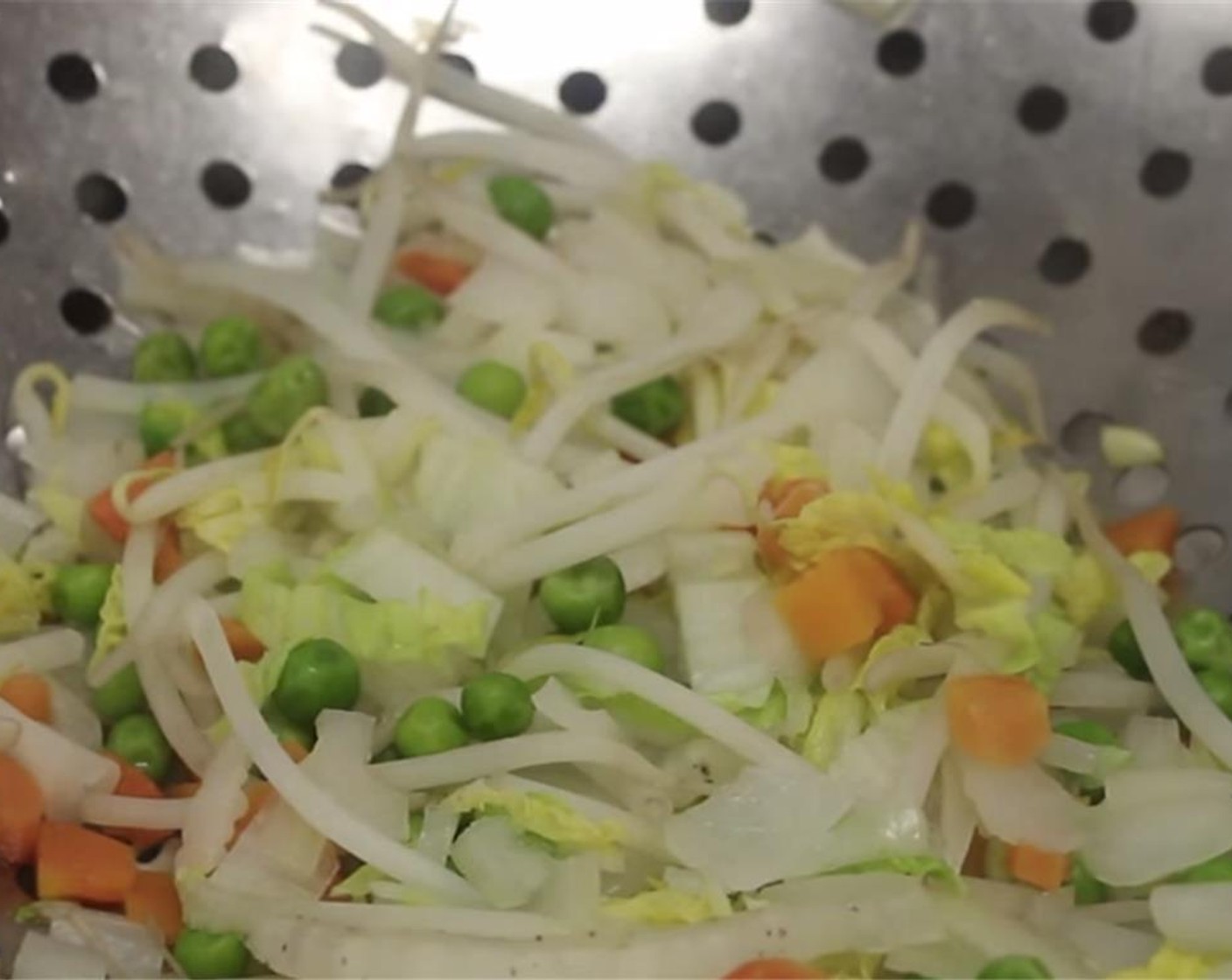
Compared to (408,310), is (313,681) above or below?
below

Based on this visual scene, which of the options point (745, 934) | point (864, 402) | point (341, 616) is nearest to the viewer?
point (745, 934)

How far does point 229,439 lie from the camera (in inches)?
59.8

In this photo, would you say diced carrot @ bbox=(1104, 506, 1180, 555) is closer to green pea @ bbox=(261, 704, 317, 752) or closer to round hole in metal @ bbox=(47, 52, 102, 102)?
green pea @ bbox=(261, 704, 317, 752)

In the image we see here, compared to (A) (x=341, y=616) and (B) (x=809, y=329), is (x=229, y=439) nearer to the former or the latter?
(A) (x=341, y=616)

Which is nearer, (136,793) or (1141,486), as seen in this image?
(136,793)

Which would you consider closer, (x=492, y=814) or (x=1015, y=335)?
(x=492, y=814)

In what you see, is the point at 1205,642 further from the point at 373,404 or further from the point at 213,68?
the point at 213,68

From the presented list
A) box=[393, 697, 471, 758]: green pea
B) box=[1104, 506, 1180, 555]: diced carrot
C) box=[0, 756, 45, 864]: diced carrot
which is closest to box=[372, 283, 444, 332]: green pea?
box=[393, 697, 471, 758]: green pea

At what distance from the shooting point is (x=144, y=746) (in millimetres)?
1334

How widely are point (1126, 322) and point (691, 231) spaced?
0.41 meters

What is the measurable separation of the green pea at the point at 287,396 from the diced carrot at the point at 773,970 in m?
0.63

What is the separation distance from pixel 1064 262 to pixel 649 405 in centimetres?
42

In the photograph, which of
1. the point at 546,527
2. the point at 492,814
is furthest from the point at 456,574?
the point at 492,814

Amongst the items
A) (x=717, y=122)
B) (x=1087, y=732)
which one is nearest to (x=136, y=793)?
(x=1087, y=732)
